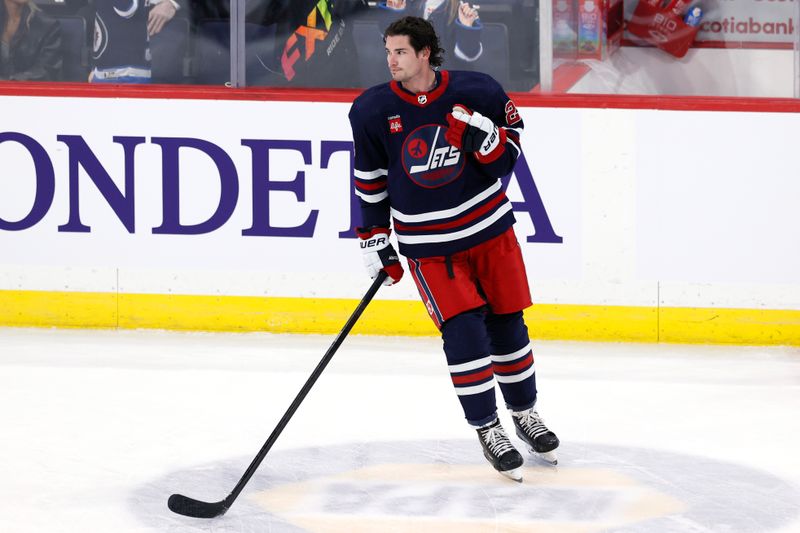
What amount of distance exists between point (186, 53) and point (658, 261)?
1.94 meters

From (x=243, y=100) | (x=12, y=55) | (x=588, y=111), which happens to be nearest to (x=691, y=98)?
(x=588, y=111)

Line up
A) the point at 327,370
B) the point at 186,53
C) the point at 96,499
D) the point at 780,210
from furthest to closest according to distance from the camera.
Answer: the point at 186,53 < the point at 780,210 < the point at 327,370 < the point at 96,499

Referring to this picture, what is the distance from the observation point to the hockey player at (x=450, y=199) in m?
2.78

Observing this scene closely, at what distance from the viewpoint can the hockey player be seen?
2.78 metres

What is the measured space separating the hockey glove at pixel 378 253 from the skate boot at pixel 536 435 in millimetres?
475

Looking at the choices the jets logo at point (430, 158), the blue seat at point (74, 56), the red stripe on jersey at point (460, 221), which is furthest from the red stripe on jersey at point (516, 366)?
the blue seat at point (74, 56)

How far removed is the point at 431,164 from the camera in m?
2.80

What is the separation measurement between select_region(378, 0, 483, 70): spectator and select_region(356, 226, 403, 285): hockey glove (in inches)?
71.3

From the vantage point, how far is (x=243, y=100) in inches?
182

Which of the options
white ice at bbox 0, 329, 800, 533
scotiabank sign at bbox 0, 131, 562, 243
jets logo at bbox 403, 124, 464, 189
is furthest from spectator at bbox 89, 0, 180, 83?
jets logo at bbox 403, 124, 464, 189

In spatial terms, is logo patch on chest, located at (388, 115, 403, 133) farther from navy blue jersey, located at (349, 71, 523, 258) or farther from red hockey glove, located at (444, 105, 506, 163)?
red hockey glove, located at (444, 105, 506, 163)

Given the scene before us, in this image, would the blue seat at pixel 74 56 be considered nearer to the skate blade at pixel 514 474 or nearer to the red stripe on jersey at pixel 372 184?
the red stripe on jersey at pixel 372 184

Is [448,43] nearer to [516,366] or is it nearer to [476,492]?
[516,366]

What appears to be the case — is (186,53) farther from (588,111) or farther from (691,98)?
(691,98)
